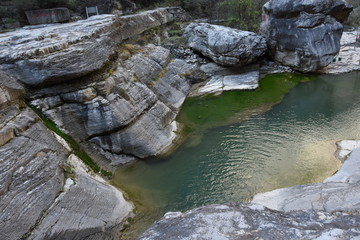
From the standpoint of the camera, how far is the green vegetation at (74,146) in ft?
28.2

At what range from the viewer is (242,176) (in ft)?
27.0

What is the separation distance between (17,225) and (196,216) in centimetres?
390

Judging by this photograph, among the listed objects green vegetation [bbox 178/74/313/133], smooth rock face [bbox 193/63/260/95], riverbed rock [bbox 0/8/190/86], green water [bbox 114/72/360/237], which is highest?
riverbed rock [bbox 0/8/190/86]

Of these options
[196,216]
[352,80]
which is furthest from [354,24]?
[196,216]

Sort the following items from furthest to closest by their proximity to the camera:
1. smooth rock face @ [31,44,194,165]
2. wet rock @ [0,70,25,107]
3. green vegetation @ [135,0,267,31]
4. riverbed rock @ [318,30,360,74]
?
green vegetation @ [135,0,267,31], riverbed rock @ [318,30,360,74], smooth rock face @ [31,44,194,165], wet rock @ [0,70,25,107]

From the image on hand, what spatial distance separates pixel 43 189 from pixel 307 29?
15.4 m

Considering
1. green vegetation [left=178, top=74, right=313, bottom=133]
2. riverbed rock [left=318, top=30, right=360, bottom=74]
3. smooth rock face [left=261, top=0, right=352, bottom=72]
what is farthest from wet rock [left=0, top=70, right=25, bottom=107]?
riverbed rock [left=318, top=30, right=360, bottom=74]

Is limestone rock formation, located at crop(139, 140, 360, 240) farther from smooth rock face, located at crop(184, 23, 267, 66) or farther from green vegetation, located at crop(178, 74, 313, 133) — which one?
smooth rock face, located at crop(184, 23, 267, 66)

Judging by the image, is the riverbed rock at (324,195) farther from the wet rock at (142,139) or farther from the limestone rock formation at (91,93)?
the limestone rock formation at (91,93)

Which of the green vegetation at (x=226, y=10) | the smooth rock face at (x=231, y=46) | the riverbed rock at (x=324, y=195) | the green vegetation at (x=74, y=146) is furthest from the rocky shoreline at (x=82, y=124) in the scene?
the green vegetation at (x=226, y=10)

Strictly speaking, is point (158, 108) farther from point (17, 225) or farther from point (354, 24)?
point (354, 24)

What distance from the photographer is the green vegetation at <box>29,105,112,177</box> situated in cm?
859

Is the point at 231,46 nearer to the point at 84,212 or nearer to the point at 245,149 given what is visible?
the point at 245,149

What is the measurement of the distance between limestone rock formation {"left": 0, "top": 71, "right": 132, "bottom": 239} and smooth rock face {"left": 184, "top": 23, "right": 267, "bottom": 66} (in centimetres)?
1095
